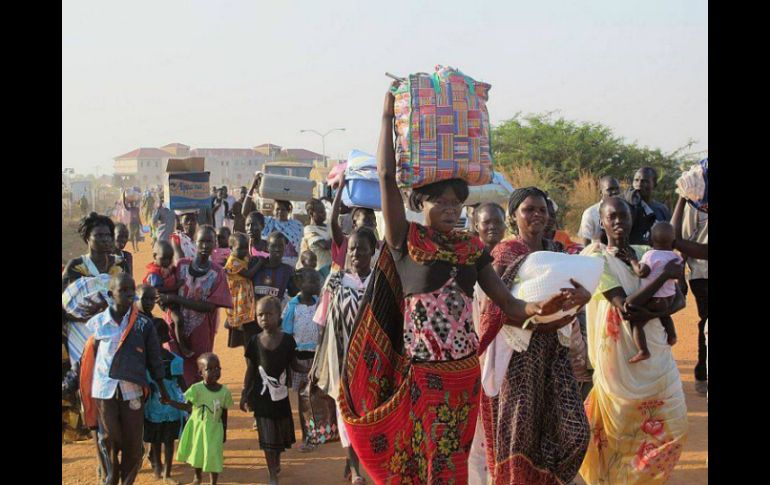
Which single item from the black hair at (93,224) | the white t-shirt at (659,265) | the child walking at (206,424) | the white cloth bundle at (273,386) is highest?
the black hair at (93,224)

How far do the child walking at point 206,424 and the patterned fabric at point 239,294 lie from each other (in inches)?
81.5

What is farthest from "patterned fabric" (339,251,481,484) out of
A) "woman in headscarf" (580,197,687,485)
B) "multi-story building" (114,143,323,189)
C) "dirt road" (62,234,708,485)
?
"multi-story building" (114,143,323,189)

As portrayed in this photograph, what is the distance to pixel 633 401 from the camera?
5543 mm

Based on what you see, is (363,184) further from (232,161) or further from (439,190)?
(232,161)

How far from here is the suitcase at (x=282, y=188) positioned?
12.0 meters

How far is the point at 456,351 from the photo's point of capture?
4121 millimetres

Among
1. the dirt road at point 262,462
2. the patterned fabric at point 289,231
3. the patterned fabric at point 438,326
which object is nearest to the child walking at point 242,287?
the dirt road at point 262,462

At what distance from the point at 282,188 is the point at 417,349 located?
8.26m

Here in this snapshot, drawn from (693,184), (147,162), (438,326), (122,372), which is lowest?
(122,372)

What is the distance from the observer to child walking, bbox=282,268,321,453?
7375 mm

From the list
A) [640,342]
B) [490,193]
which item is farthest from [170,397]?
[490,193]

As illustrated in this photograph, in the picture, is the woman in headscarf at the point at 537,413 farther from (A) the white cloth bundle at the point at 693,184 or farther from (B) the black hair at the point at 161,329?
(B) the black hair at the point at 161,329
